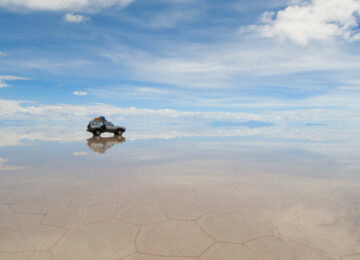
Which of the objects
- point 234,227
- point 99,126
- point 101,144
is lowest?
point 234,227

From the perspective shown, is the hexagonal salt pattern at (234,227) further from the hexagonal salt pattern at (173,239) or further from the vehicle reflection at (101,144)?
the vehicle reflection at (101,144)

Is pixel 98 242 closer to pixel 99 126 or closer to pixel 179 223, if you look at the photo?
pixel 179 223

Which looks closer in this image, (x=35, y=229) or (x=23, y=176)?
(x=35, y=229)

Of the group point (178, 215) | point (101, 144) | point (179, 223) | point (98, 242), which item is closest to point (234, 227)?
point (179, 223)

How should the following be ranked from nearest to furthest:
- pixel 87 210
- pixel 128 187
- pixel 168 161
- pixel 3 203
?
pixel 87 210 → pixel 3 203 → pixel 128 187 → pixel 168 161

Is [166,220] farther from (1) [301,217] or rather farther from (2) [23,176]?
(2) [23,176]

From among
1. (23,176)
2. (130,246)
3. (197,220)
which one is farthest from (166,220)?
(23,176)

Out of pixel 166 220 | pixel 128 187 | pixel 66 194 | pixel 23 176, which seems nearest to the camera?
pixel 166 220
